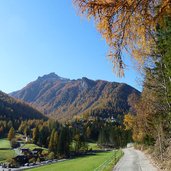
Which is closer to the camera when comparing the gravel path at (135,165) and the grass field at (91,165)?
the gravel path at (135,165)

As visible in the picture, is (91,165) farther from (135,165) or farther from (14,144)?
(14,144)

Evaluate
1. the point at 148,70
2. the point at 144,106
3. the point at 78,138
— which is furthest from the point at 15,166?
the point at 148,70

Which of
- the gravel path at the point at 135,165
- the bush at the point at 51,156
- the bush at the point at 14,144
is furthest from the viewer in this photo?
the bush at the point at 14,144

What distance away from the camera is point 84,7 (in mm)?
6387

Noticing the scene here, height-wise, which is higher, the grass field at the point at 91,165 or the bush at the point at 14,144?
the bush at the point at 14,144

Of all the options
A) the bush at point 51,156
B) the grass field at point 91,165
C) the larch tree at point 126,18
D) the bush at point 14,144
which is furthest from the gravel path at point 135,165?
the bush at point 14,144

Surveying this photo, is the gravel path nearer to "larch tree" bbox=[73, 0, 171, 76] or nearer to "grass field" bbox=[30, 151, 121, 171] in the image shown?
"grass field" bbox=[30, 151, 121, 171]

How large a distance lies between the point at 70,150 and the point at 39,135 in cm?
3295

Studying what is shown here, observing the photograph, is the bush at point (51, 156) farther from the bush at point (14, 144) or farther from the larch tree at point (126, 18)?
the larch tree at point (126, 18)

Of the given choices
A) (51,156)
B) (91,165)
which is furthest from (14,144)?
(91,165)

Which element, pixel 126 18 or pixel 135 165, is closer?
pixel 126 18

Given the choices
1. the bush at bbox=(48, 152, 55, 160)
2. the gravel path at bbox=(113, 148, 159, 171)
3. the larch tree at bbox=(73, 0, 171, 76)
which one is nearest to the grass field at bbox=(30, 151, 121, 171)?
the gravel path at bbox=(113, 148, 159, 171)

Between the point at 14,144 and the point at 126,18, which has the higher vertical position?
the point at 14,144

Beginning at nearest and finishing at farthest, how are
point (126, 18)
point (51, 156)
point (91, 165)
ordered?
point (126, 18)
point (91, 165)
point (51, 156)
